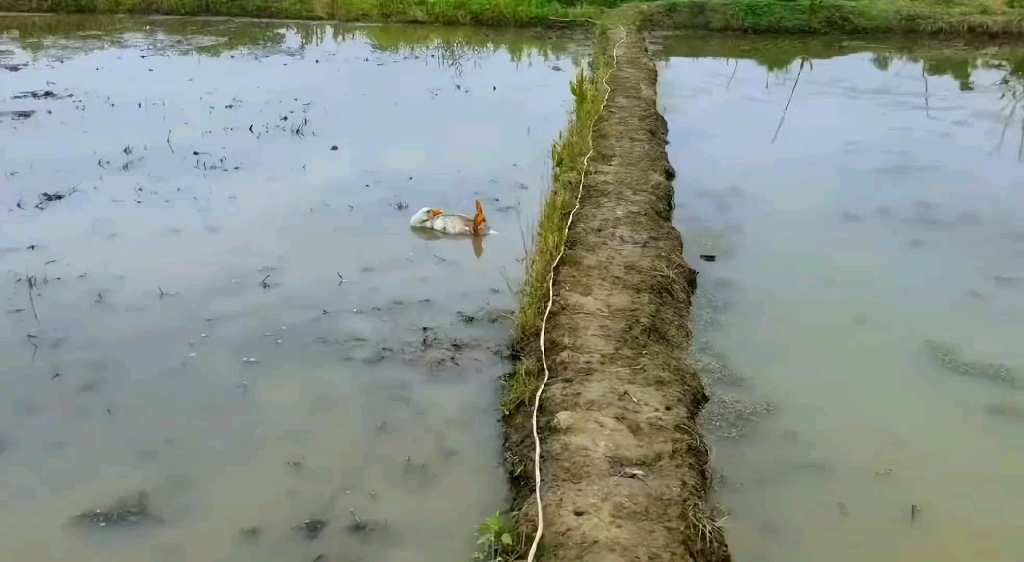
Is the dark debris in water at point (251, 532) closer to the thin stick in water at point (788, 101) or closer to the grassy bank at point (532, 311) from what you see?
the grassy bank at point (532, 311)

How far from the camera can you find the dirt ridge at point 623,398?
2.76 meters

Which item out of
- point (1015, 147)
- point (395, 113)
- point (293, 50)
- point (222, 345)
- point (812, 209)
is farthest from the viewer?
point (293, 50)

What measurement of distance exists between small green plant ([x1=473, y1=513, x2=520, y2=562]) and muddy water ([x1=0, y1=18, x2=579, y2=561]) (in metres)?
0.09

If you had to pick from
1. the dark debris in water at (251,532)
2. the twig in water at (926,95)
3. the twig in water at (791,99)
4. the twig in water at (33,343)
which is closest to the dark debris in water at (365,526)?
the dark debris in water at (251,532)

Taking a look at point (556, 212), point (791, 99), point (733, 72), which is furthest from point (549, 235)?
point (733, 72)

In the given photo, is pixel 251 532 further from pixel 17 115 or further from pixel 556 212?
pixel 17 115

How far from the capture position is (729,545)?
9.64 ft

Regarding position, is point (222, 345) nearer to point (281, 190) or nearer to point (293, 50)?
point (281, 190)

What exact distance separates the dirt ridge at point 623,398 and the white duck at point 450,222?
2.02 ft

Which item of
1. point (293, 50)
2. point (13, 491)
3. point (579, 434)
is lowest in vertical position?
point (13, 491)

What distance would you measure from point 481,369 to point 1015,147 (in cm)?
547

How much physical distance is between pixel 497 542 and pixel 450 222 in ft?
9.17

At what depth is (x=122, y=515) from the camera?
302 cm

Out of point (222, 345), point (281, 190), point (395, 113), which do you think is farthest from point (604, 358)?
point (395, 113)
